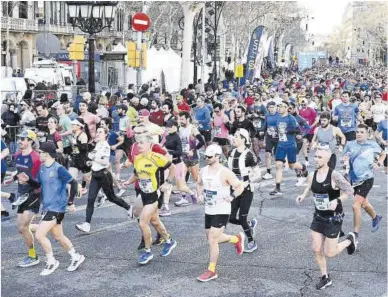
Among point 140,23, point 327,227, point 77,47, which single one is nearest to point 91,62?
point 77,47

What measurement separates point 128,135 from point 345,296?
740 cm

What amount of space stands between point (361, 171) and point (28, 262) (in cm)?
444

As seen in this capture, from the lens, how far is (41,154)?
7.45m

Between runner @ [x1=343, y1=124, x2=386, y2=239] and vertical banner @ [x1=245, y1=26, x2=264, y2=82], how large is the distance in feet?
69.6

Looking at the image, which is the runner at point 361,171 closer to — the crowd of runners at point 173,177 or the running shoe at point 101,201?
the crowd of runners at point 173,177

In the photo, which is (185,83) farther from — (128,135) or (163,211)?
(163,211)

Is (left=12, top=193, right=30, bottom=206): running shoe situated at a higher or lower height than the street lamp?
lower

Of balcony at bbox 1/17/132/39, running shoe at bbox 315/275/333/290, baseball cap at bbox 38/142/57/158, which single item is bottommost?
running shoe at bbox 315/275/333/290

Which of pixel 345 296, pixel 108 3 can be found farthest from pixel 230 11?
pixel 345 296

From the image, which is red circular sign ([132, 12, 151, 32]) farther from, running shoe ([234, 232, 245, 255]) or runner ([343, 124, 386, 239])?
running shoe ([234, 232, 245, 255])

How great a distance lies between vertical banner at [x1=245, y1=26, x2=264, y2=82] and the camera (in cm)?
2989

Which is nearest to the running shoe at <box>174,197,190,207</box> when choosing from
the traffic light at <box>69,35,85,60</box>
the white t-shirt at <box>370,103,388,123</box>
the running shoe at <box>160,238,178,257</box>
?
the running shoe at <box>160,238,178,257</box>

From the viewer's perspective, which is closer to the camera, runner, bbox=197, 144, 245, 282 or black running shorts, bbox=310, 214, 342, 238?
black running shorts, bbox=310, 214, 342, 238

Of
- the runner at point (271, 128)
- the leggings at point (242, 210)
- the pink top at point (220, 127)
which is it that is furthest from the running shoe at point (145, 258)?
the pink top at point (220, 127)
